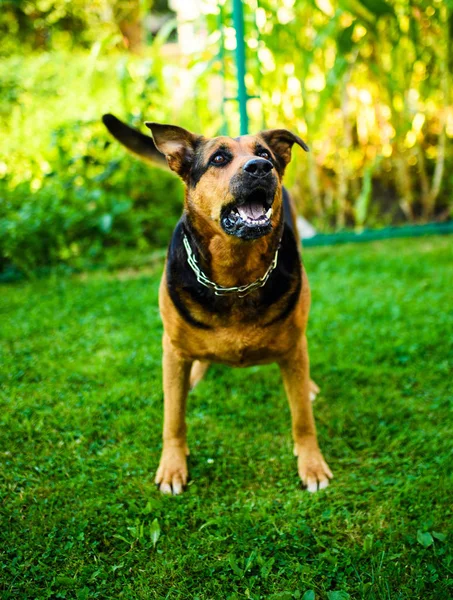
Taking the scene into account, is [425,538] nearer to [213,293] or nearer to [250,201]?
[213,293]

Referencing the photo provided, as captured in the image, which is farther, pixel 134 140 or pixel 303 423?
pixel 134 140

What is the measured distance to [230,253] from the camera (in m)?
2.47

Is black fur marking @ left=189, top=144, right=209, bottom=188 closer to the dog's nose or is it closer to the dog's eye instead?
the dog's eye

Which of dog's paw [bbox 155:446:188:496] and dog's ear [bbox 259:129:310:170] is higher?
dog's ear [bbox 259:129:310:170]

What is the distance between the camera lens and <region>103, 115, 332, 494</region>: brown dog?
2381 millimetres

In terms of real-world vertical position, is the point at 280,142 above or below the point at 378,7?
below

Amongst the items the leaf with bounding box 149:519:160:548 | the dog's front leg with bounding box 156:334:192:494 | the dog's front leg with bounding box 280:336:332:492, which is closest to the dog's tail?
the dog's front leg with bounding box 156:334:192:494

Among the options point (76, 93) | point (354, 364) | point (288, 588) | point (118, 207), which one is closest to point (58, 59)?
point (76, 93)

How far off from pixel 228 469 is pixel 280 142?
1.78 meters

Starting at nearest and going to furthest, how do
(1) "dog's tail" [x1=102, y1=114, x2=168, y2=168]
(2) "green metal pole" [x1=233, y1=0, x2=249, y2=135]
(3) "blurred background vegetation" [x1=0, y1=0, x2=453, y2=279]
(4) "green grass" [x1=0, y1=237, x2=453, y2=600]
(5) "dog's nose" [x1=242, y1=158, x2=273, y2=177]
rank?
1. (4) "green grass" [x1=0, y1=237, x2=453, y2=600]
2. (5) "dog's nose" [x1=242, y1=158, x2=273, y2=177]
3. (1) "dog's tail" [x1=102, y1=114, x2=168, y2=168]
4. (2) "green metal pole" [x1=233, y1=0, x2=249, y2=135]
5. (3) "blurred background vegetation" [x1=0, y1=0, x2=453, y2=279]

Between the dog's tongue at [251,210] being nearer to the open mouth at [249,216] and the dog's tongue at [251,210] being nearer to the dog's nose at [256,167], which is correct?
the open mouth at [249,216]

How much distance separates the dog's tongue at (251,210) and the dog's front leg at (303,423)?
74 cm

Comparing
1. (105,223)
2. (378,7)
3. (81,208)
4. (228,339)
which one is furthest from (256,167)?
(378,7)

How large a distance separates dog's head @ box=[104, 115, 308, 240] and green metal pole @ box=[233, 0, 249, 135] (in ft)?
9.06
